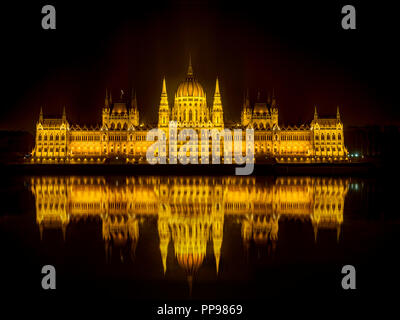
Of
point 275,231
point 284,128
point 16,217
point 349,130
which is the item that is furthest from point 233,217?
point 349,130

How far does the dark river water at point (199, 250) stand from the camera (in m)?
9.19

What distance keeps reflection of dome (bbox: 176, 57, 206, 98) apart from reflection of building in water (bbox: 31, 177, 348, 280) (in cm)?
5757

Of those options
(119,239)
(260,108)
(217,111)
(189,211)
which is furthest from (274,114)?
(119,239)

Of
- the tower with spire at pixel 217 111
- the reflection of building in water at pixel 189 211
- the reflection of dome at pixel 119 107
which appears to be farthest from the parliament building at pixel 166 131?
the reflection of building in water at pixel 189 211

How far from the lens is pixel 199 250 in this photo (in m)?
11.9

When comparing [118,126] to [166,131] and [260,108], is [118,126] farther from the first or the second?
[260,108]

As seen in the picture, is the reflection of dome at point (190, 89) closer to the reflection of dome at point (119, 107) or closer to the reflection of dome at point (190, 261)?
the reflection of dome at point (119, 107)

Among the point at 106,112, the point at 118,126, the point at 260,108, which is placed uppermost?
the point at 260,108

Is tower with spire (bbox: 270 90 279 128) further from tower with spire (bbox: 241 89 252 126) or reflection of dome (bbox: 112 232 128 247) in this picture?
reflection of dome (bbox: 112 232 128 247)

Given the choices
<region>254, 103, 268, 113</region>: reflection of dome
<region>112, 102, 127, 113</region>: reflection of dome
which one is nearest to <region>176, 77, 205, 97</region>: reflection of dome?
<region>254, 103, 268, 113</region>: reflection of dome

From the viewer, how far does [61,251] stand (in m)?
11.8

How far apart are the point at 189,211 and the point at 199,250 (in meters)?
6.51
